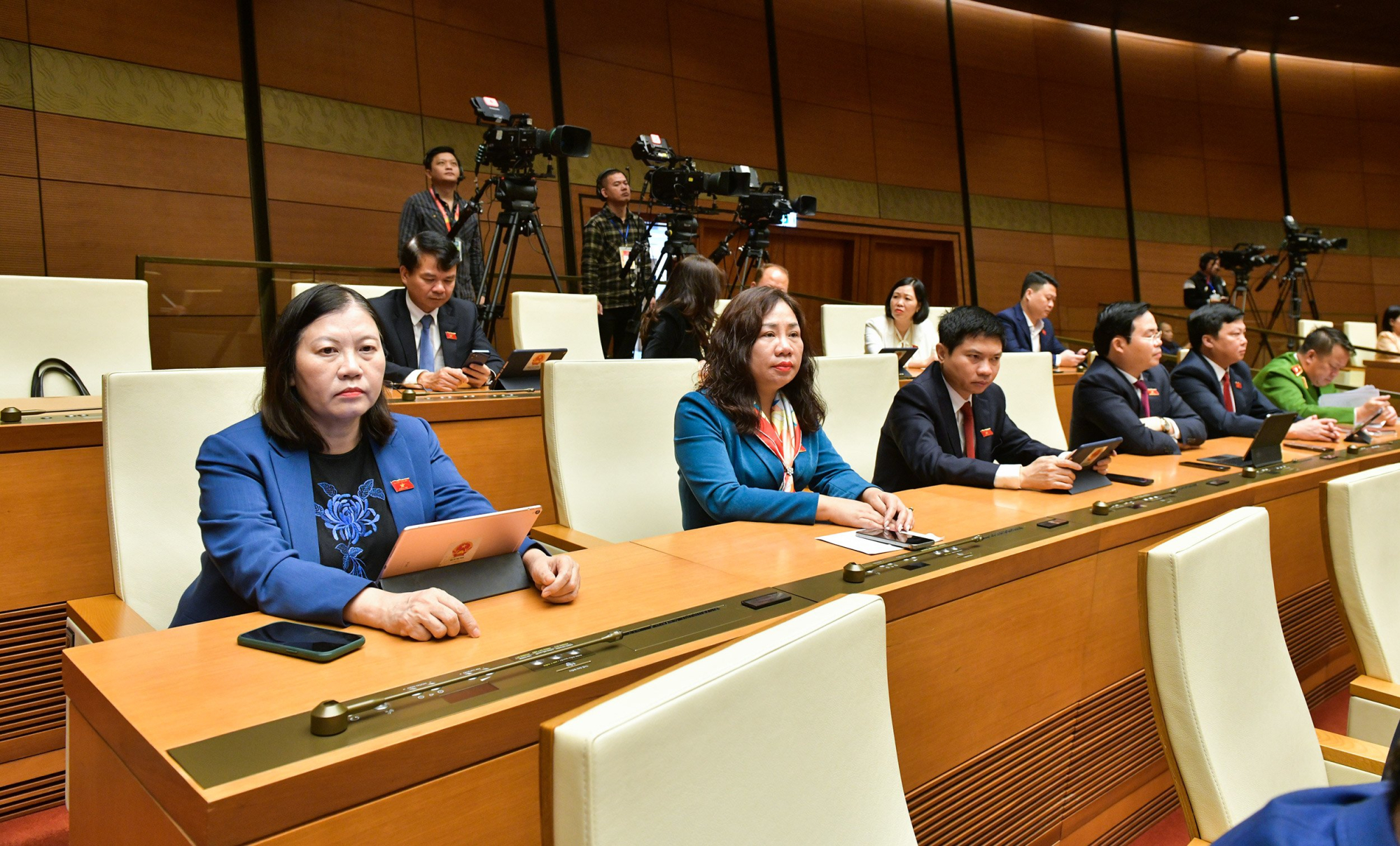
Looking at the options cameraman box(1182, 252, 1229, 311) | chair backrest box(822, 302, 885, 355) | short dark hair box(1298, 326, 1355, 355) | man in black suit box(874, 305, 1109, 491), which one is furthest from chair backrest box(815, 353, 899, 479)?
cameraman box(1182, 252, 1229, 311)

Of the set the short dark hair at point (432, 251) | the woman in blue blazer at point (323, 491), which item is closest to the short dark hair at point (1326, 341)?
the short dark hair at point (432, 251)

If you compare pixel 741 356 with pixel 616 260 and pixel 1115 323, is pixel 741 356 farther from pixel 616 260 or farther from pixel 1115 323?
pixel 616 260

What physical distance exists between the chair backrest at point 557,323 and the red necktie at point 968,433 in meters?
1.77

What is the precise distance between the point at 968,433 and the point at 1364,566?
40.1 inches

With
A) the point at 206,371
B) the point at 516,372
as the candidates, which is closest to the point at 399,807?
the point at 206,371

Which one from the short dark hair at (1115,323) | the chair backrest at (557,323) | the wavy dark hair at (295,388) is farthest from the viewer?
the chair backrest at (557,323)

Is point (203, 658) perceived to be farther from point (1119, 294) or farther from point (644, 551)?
point (1119, 294)

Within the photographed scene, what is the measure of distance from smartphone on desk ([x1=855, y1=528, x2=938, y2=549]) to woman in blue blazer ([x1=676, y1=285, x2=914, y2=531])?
0.18 metres

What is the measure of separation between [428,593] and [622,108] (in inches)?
225

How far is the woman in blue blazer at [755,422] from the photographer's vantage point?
1.85 metres

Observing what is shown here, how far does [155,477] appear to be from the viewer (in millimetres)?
1568

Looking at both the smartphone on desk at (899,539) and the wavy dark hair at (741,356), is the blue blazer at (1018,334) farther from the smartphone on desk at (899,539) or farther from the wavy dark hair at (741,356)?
the smartphone on desk at (899,539)

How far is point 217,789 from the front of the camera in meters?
0.69

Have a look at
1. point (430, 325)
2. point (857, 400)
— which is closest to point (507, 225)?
point (430, 325)
